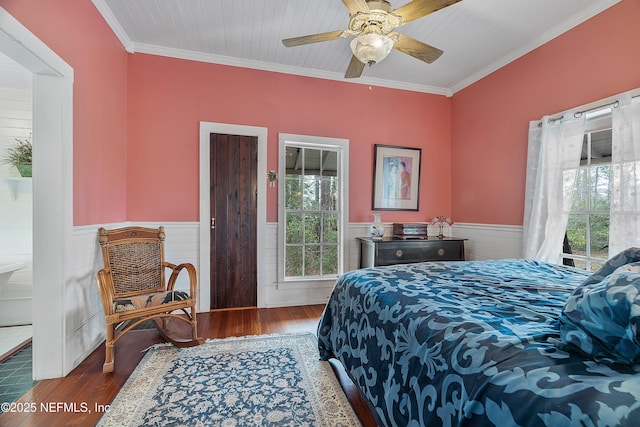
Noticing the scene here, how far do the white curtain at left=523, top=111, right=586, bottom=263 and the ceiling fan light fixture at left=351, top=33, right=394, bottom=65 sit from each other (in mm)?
1912

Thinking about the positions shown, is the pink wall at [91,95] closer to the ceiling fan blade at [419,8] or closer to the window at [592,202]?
the ceiling fan blade at [419,8]

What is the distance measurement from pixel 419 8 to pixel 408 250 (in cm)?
240

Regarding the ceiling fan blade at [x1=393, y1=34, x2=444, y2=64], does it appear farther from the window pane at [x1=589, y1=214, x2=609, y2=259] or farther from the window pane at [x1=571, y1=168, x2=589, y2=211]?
the window pane at [x1=589, y1=214, x2=609, y2=259]

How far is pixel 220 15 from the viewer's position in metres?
2.62

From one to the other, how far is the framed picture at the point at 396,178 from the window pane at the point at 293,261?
3.90 feet

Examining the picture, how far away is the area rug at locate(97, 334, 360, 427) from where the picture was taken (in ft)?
5.17

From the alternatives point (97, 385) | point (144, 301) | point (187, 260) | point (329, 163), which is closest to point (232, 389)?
point (97, 385)

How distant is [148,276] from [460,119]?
4.26m

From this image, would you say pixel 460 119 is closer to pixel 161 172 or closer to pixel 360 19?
pixel 360 19

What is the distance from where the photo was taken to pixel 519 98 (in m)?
3.11

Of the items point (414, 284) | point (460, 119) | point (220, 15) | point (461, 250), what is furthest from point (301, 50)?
point (461, 250)

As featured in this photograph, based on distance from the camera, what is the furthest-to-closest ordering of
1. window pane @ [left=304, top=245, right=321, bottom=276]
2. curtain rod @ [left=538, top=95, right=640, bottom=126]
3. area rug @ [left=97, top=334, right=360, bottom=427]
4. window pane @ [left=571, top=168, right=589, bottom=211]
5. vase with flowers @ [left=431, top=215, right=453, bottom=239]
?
vase with flowers @ [left=431, top=215, right=453, bottom=239] < window pane @ [left=304, top=245, right=321, bottom=276] < window pane @ [left=571, top=168, right=589, bottom=211] < curtain rod @ [left=538, top=95, right=640, bottom=126] < area rug @ [left=97, top=334, right=360, bottom=427]

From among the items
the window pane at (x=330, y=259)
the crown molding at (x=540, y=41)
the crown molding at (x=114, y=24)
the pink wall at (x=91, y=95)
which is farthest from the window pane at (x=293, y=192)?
the crown molding at (x=540, y=41)

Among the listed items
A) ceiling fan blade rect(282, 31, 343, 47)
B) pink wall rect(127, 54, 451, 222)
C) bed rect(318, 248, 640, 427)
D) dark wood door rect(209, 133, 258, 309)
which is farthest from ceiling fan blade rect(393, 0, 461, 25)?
dark wood door rect(209, 133, 258, 309)
